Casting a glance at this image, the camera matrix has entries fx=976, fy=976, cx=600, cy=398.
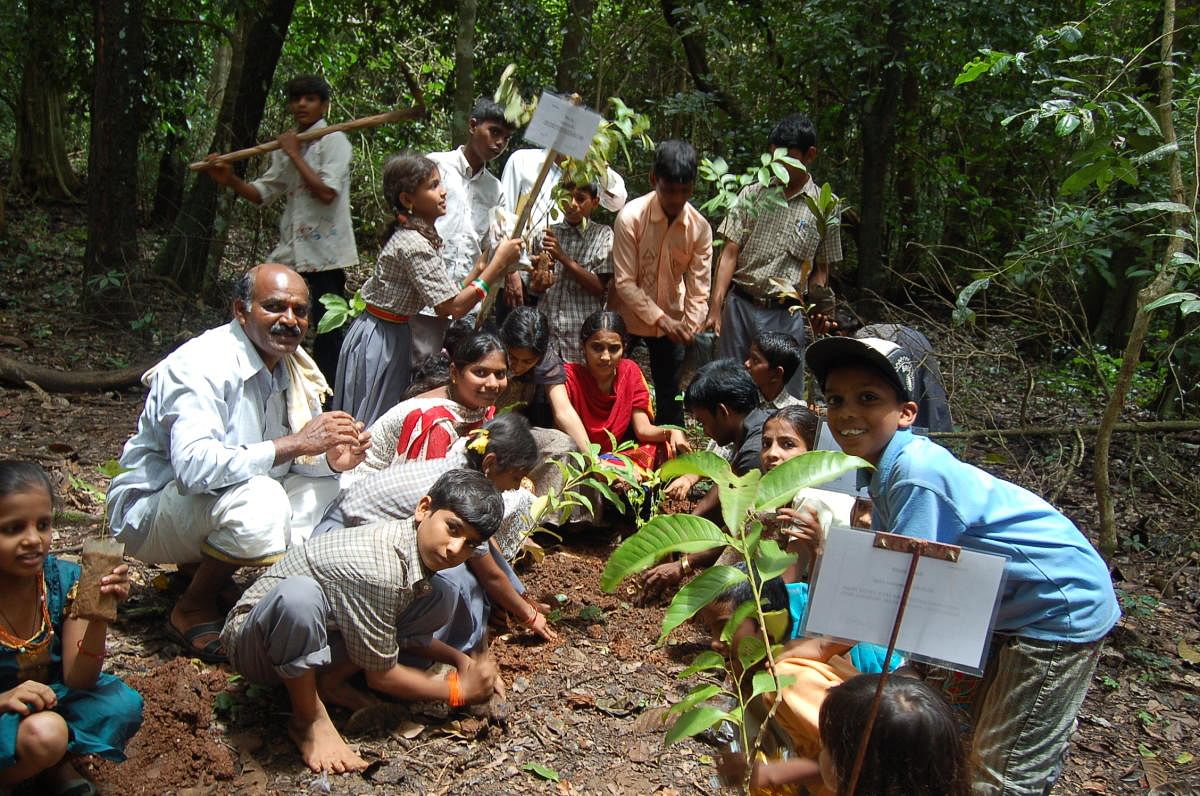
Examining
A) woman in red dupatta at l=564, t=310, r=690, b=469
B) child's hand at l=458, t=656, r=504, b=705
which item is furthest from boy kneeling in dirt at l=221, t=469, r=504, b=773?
woman in red dupatta at l=564, t=310, r=690, b=469

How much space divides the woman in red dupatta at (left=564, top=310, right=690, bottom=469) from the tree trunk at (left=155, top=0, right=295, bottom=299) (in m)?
3.86

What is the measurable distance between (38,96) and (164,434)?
996 cm

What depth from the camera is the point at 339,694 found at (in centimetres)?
297

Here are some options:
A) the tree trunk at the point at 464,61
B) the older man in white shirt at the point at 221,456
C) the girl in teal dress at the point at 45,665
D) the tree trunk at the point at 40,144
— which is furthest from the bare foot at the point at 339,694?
the tree trunk at the point at 40,144

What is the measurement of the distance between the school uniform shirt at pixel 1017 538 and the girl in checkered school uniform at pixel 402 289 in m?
2.46

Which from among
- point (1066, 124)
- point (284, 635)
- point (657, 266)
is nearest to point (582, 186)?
point (657, 266)

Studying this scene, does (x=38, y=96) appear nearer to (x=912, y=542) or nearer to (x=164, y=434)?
(x=164, y=434)

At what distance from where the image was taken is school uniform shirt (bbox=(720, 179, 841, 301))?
504 cm

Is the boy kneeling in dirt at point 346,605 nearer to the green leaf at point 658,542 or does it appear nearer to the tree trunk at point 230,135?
the green leaf at point 658,542

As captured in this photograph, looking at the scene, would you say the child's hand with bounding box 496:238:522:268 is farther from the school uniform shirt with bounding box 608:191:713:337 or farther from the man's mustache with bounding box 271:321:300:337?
the man's mustache with bounding box 271:321:300:337

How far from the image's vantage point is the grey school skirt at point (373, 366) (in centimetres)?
436

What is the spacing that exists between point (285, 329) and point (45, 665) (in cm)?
132

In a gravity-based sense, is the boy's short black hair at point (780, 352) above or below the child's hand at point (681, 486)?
above

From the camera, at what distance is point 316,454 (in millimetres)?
3191
